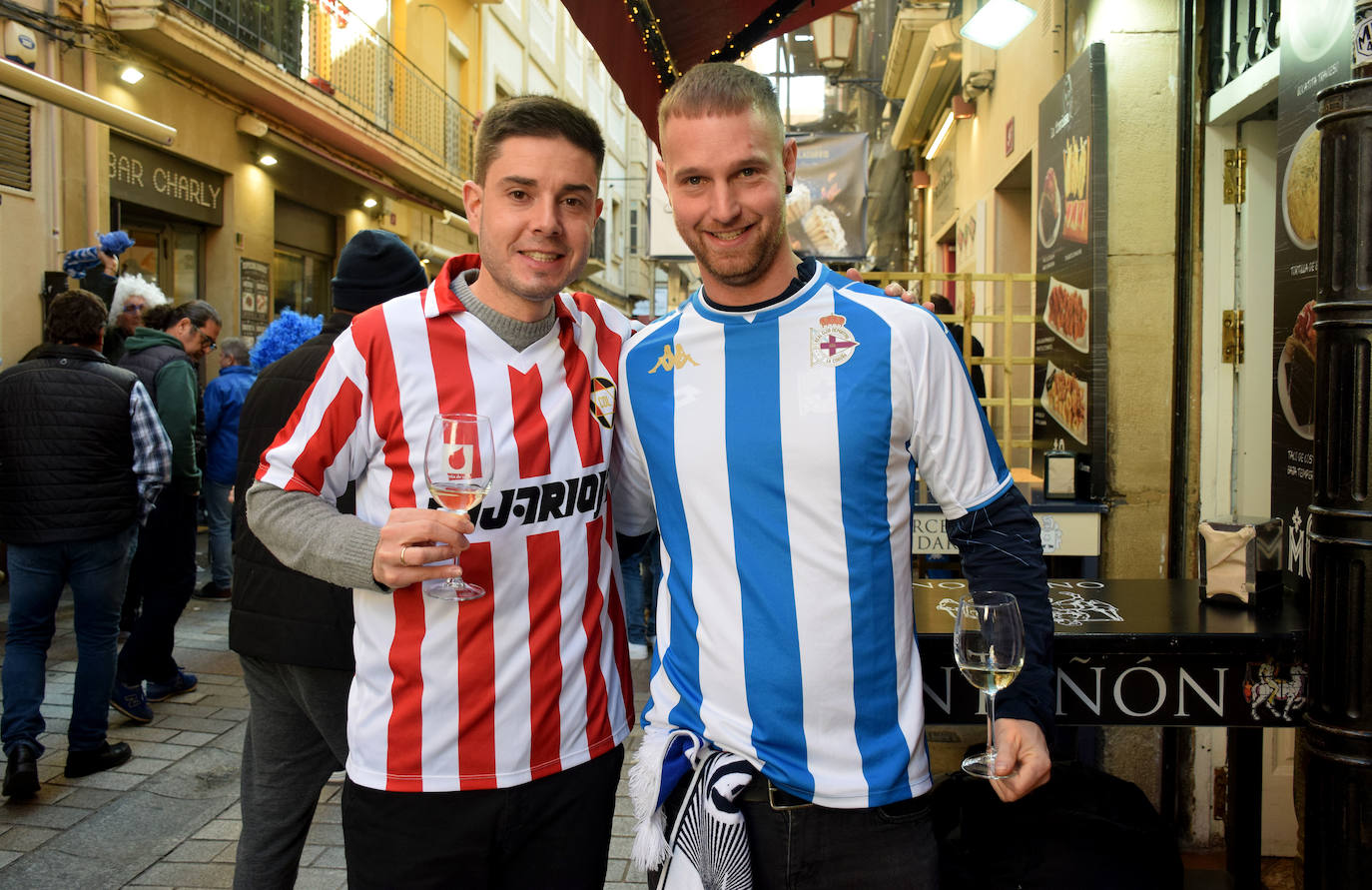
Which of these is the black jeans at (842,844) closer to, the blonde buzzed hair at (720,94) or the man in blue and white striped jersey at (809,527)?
the man in blue and white striped jersey at (809,527)

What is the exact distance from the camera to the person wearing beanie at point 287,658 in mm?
2732

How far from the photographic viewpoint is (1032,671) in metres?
1.85

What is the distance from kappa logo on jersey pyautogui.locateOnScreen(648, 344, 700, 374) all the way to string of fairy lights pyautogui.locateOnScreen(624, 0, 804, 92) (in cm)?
150

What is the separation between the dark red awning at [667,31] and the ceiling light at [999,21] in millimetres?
2903

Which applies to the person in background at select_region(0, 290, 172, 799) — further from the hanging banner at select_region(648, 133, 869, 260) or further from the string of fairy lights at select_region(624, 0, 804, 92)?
the hanging banner at select_region(648, 133, 869, 260)

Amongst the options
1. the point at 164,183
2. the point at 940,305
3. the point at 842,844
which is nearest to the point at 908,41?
the point at 940,305

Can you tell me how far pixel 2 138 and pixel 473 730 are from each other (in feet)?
29.2

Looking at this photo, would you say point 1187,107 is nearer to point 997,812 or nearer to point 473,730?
point 997,812

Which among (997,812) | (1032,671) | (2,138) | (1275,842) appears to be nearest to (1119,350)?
(1275,842)

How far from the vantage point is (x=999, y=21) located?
6.06 m

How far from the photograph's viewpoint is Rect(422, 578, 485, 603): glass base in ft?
6.14

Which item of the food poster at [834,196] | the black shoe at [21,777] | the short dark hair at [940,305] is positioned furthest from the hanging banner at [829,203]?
the black shoe at [21,777]

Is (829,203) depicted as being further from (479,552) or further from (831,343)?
(479,552)

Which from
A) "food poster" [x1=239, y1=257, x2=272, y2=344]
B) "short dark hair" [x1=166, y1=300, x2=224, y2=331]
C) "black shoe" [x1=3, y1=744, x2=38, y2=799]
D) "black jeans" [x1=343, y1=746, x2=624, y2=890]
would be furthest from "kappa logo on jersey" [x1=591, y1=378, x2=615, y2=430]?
"food poster" [x1=239, y1=257, x2=272, y2=344]
